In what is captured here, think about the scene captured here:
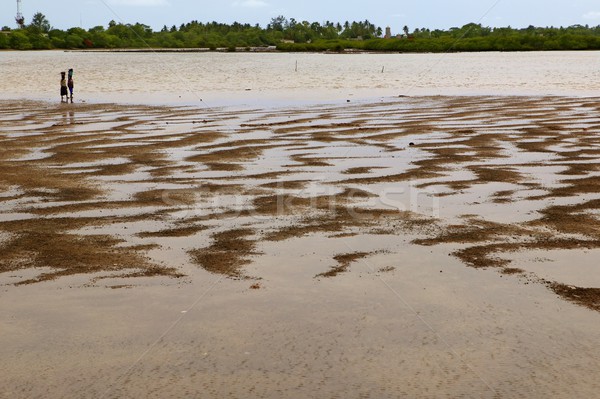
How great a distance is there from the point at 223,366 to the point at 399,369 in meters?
1.24

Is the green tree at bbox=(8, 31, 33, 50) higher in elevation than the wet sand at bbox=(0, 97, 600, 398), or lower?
higher

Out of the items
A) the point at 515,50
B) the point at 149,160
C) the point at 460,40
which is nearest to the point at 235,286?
the point at 149,160

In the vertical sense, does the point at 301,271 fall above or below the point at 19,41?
below

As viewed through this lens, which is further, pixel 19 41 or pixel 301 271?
pixel 19 41

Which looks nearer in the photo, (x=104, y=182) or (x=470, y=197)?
(x=470, y=197)

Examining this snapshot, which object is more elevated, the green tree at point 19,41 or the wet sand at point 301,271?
the green tree at point 19,41

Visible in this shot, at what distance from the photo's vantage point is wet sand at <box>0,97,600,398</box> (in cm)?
559

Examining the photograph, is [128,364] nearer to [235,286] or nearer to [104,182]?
[235,286]

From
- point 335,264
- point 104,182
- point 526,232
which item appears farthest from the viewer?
point 104,182

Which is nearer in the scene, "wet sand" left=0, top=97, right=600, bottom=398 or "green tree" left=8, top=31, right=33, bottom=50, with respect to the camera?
"wet sand" left=0, top=97, right=600, bottom=398

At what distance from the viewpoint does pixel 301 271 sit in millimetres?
7957

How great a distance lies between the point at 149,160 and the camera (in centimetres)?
1526

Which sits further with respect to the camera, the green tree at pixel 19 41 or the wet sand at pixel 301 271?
the green tree at pixel 19 41

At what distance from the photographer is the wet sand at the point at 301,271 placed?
18.4 ft
